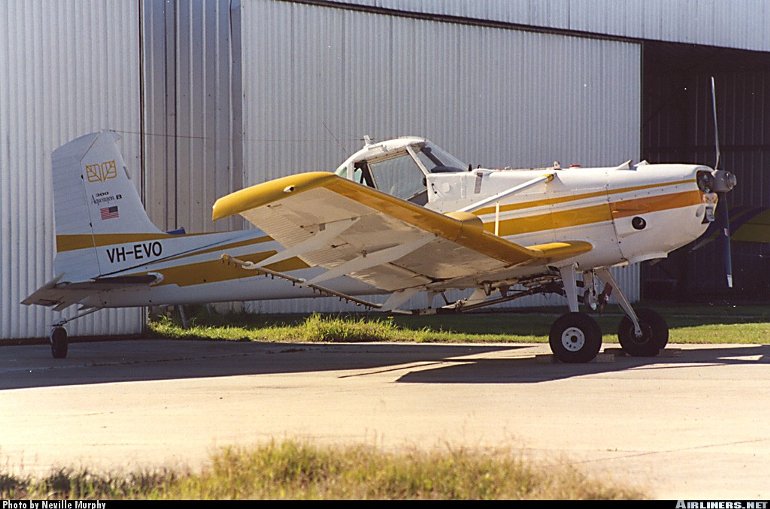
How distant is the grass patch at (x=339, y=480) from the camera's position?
500 cm

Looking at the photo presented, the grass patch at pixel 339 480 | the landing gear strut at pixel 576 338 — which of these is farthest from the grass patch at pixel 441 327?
the grass patch at pixel 339 480

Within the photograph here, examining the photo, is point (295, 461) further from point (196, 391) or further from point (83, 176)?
point (83, 176)

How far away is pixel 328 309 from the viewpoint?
72.6 feet

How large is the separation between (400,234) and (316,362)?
2895mm

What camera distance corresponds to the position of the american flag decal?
1460 cm

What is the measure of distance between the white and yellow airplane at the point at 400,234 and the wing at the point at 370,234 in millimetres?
18

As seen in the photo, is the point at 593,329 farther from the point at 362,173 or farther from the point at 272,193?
the point at 272,193

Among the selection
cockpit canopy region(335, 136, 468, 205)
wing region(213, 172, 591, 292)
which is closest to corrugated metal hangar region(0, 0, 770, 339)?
cockpit canopy region(335, 136, 468, 205)

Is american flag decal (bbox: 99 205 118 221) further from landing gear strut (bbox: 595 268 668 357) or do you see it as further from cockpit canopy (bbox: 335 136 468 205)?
landing gear strut (bbox: 595 268 668 357)

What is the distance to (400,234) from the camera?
1094cm

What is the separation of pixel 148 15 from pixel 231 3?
1749mm

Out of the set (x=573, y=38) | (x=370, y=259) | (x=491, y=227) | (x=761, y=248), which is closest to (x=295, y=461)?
(x=370, y=259)

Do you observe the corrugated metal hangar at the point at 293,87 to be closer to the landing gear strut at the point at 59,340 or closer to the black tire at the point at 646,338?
the landing gear strut at the point at 59,340

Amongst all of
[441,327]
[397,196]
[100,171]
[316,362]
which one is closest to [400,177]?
[397,196]
